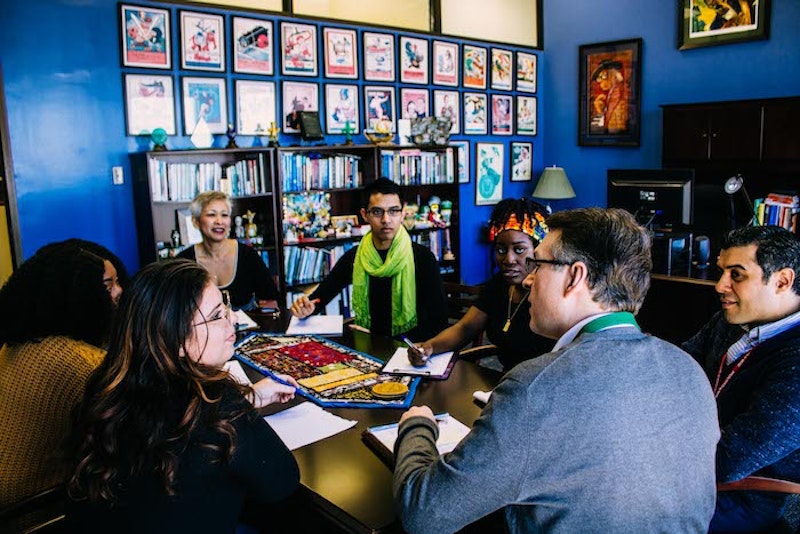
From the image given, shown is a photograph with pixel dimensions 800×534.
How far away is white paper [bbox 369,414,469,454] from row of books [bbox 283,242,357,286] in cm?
333

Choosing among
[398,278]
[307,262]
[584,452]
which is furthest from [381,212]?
[584,452]

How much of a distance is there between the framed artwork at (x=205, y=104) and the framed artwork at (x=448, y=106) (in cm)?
206

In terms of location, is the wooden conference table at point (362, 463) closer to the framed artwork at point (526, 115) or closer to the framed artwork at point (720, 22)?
the framed artwork at point (720, 22)

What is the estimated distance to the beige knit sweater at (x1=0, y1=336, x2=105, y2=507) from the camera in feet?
5.79

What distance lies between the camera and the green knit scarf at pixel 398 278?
11.2ft

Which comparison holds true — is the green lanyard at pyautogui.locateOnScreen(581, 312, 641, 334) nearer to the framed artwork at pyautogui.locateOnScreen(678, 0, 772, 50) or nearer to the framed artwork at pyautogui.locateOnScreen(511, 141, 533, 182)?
the framed artwork at pyautogui.locateOnScreen(678, 0, 772, 50)

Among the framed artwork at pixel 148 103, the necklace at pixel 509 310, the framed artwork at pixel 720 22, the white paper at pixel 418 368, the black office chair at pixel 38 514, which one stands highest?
the framed artwork at pixel 720 22

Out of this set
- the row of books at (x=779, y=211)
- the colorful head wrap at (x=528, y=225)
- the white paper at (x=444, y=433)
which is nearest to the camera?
the white paper at (x=444, y=433)

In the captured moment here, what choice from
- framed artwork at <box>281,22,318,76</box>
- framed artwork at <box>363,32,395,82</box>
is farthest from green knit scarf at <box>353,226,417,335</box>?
framed artwork at <box>363,32,395,82</box>

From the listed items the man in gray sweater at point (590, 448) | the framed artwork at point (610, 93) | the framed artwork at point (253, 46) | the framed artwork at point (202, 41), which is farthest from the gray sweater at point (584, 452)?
the framed artwork at point (610, 93)

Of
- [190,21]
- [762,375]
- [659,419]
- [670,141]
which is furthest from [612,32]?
[659,419]

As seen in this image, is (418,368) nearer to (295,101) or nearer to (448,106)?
(295,101)

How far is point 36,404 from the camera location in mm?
1770

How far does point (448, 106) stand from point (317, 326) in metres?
3.83
